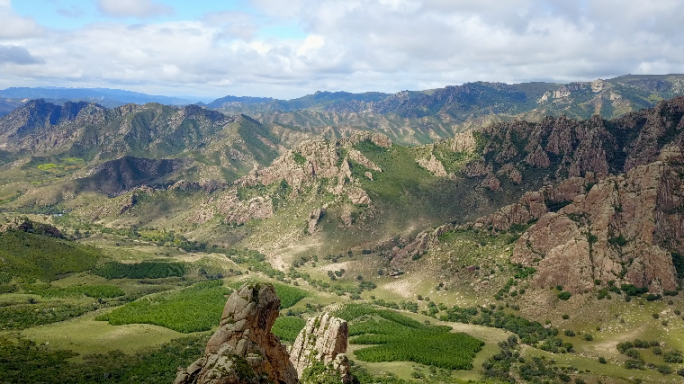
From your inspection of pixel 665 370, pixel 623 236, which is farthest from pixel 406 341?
pixel 623 236

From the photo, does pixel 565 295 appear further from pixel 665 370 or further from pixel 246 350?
pixel 246 350

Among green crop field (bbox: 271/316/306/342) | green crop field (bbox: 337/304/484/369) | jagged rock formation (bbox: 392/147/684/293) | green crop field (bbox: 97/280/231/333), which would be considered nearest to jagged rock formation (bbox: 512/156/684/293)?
jagged rock formation (bbox: 392/147/684/293)

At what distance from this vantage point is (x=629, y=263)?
176125 mm

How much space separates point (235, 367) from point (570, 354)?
430 feet

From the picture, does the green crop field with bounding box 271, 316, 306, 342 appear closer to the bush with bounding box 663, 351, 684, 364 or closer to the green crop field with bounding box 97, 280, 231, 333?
the green crop field with bounding box 97, 280, 231, 333

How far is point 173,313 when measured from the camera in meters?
173

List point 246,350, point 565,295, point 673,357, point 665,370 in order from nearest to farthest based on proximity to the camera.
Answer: point 246,350 < point 665,370 < point 673,357 < point 565,295

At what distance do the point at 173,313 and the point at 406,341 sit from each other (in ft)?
266

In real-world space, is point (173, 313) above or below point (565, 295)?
below

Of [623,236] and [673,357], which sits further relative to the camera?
[623,236]

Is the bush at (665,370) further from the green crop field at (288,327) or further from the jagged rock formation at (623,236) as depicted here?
the green crop field at (288,327)

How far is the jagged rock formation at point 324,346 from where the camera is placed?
299 feet

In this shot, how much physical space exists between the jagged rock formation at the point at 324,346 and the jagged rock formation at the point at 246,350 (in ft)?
72.7

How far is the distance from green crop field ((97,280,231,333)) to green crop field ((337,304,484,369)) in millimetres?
49076
